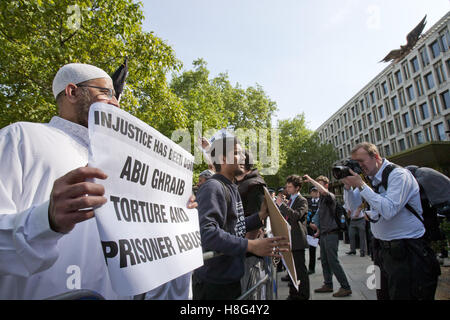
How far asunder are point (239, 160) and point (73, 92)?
1373 millimetres

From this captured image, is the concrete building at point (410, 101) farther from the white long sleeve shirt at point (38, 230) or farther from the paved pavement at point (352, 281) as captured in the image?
the white long sleeve shirt at point (38, 230)

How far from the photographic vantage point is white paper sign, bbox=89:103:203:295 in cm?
86

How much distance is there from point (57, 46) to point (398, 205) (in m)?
7.20

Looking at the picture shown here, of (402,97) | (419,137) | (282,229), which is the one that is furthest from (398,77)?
(282,229)

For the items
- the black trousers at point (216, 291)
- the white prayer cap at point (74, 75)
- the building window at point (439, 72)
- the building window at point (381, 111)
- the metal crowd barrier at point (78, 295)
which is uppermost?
the building window at point (381, 111)

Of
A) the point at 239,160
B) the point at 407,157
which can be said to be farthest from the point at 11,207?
the point at 407,157

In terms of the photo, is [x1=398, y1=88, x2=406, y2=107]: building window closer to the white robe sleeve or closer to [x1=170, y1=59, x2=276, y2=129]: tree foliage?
[x1=170, y1=59, x2=276, y2=129]: tree foliage

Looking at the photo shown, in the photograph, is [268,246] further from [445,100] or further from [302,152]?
[302,152]

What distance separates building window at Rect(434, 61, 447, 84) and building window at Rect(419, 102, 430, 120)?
3551 mm

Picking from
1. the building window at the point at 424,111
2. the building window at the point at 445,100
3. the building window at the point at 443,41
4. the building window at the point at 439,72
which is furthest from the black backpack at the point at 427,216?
the building window at the point at 424,111

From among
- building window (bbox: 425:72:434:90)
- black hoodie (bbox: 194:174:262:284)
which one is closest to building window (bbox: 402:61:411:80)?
building window (bbox: 425:72:434:90)

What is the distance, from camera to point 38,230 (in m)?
0.83

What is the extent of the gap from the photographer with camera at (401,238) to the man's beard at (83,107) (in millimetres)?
2533

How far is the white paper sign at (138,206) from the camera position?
856mm
